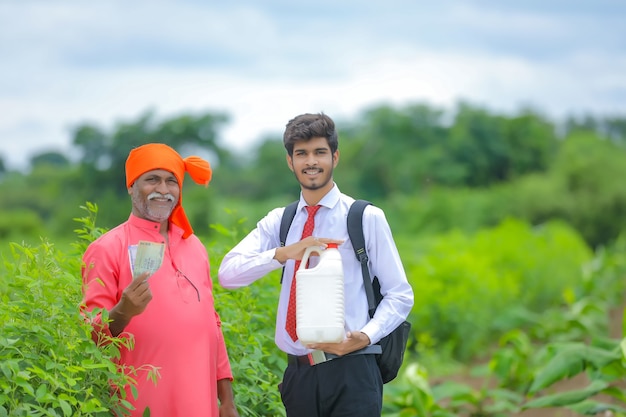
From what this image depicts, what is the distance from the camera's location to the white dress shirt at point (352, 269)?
12.8ft

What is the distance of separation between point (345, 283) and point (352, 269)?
0.06m

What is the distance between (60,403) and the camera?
131 inches

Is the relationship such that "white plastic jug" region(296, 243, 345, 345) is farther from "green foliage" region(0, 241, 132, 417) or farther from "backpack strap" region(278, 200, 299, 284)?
"green foliage" region(0, 241, 132, 417)

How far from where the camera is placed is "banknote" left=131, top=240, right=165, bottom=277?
11.5 feet

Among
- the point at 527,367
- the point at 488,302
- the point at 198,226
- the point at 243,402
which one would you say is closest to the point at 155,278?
the point at 243,402

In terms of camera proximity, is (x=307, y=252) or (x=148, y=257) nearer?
(x=148, y=257)

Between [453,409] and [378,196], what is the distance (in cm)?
4236

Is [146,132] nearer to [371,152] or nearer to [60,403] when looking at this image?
[371,152]

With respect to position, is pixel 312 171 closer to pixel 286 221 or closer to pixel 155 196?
pixel 286 221

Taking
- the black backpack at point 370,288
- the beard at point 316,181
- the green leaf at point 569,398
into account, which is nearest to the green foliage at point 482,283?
the green leaf at point 569,398

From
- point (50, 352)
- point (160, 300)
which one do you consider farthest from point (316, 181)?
point (50, 352)

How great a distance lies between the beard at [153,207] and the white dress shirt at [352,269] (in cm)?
35

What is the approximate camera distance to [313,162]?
12.8 ft

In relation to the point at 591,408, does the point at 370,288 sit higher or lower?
higher
